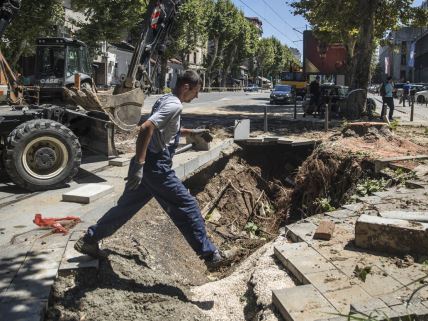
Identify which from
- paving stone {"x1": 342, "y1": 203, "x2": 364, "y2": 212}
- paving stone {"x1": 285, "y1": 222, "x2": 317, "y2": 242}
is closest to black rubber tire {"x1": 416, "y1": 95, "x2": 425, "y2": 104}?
paving stone {"x1": 342, "y1": 203, "x2": 364, "y2": 212}

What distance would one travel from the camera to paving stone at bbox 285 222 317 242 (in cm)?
520

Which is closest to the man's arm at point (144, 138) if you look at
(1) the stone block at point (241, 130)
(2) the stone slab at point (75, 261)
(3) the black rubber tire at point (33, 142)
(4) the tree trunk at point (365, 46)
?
(2) the stone slab at point (75, 261)

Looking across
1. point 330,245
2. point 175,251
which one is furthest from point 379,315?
point 175,251

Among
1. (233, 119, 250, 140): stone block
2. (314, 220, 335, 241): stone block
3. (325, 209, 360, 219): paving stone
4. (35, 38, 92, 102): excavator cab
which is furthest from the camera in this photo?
(233, 119, 250, 140): stone block

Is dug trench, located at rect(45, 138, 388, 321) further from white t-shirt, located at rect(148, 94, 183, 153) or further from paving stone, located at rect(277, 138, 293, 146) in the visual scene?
paving stone, located at rect(277, 138, 293, 146)

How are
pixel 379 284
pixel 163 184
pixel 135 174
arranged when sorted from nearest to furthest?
pixel 379 284 → pixel 135 174 → pixel 163 184

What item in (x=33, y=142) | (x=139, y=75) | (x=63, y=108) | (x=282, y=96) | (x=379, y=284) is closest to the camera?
(x=379, y=284)

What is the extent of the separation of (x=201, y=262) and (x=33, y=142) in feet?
10.9

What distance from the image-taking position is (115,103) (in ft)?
30.4

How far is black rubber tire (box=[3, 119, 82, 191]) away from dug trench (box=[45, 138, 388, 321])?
1704 mm

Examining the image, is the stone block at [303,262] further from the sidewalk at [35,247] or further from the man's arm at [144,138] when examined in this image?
the sidewalk at [35,247]

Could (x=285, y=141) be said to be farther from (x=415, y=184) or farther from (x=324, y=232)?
(x=324, y=232)

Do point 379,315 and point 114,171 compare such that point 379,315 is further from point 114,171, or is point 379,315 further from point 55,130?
point 114,171

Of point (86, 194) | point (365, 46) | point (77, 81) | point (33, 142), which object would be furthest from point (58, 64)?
point (365, 46)
